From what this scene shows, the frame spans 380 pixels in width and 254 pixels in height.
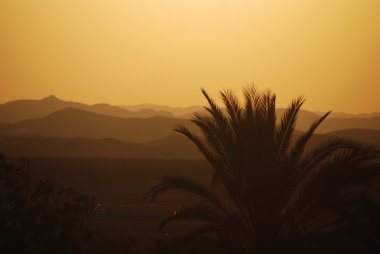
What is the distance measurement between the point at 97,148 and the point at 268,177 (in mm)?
90480

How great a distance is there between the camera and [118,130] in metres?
145

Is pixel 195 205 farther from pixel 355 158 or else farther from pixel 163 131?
pixel 163 131

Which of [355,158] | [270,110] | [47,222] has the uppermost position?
[270,110]

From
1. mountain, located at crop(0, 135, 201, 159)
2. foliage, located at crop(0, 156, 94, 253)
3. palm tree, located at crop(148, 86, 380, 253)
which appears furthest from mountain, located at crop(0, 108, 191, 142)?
palm tree, located at crop(148, 86, 380, 253)

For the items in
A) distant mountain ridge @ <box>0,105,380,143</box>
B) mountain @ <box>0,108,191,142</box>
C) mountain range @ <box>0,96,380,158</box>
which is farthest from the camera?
mountain @ <box>0,108,191,142</box>

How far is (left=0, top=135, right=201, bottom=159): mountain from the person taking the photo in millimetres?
95875

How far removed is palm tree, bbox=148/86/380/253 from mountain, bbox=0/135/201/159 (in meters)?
79.0

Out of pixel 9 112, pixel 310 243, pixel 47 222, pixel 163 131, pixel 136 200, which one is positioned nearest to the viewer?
pixel 310 243

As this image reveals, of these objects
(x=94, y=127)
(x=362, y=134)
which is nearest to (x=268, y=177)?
(x=362, y=134)

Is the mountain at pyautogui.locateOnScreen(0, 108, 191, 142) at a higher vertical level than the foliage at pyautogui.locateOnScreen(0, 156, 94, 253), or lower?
higher

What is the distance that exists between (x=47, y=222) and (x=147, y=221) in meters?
22.5

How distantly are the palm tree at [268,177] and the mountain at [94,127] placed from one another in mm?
122695

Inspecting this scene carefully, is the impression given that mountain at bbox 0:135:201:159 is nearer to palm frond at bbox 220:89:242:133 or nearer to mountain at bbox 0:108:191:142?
mountain at bbox 0:108:191:142

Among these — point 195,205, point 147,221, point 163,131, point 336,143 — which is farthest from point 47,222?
point 163,131
